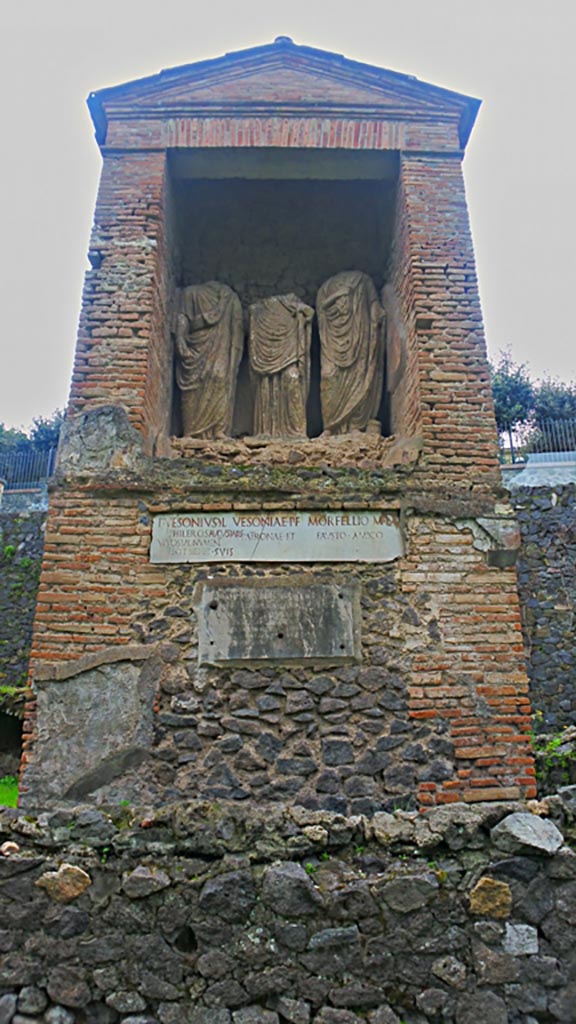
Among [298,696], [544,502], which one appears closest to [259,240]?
[298,696]

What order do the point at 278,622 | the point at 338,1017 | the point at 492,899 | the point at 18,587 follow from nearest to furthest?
1. the point at 338,1017
2. the point at 492,899
3. the point at 278,622
4. the point at 18,587

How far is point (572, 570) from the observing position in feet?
42.7

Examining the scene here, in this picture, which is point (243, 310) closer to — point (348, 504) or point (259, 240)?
point (259, 240)

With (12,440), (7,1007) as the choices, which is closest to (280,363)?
(7,1007)

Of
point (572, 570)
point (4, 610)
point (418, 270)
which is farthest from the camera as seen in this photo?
point (4, 610)

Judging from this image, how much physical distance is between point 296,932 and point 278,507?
9.76 feet

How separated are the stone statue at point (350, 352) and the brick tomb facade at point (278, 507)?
0.12 feet

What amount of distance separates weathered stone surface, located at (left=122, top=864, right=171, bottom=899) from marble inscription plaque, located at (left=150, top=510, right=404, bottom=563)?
7.88 ft

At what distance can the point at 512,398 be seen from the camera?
26031 millimetres

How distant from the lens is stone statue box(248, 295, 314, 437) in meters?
6.82

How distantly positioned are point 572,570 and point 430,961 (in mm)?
10834

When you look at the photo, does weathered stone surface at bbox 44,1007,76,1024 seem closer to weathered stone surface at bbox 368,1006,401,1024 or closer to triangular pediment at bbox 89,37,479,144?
weathered stone surface at bbox 368,1006,401,1024

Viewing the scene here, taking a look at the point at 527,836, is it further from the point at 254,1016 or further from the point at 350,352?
the point at 350,352

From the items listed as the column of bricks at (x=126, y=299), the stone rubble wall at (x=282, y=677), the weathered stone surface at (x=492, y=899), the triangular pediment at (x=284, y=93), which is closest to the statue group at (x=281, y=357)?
the column of bricks at (x=126, y=299)
